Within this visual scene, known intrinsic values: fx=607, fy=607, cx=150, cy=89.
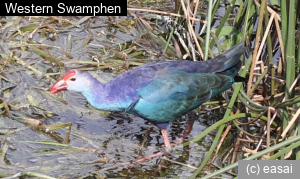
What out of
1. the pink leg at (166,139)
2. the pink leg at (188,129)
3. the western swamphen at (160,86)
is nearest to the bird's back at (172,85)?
the western swamphen at (160,86)

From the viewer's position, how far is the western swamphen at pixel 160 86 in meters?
3.59

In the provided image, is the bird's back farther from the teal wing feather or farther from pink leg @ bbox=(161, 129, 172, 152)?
pink leg @ bbox=(161, 129, 172, 152)

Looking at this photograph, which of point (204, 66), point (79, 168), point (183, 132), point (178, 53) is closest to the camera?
point (79, 168)

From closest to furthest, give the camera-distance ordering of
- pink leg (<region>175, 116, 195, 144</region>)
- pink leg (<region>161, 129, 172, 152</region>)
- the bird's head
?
the bird's head < pink leg (<region>161, 129, 172, 152</region>) < pink leg (<region>175, 116, 195, 144</region>)

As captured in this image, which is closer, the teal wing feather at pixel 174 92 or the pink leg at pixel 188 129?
the teal wing feather at pixel 174 92

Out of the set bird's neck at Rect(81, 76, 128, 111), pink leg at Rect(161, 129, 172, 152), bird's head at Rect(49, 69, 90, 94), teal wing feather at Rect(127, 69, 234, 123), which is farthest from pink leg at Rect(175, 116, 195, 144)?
bird's head at Rect(49, 69, 90, 94)

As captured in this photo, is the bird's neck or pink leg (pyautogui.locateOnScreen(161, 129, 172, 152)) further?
pink leg (pyautogui.locateOnScreen(161, 129, 172, 152))

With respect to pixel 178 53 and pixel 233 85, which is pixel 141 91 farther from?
pixel 178 53

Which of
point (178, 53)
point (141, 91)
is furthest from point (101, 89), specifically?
point (178, 53)

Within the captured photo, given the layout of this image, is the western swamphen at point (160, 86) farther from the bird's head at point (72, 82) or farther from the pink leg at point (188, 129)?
the pink leg at point (188, 129)

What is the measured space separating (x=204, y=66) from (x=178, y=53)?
1.01m

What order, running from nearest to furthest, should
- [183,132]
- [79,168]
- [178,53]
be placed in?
[79,168], [183,132], [178,53]

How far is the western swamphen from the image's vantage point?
359 centimetres

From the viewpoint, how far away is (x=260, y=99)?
384cm
